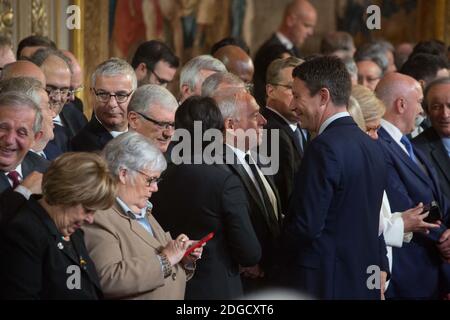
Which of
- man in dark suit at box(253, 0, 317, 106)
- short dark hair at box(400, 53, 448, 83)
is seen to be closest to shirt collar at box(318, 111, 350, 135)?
short dark hair at box(400, 53, 448, 83)

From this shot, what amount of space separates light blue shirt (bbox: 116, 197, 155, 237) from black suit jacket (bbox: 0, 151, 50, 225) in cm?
58

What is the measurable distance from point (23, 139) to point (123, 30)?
296 inches

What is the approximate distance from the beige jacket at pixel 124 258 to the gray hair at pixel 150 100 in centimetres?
134

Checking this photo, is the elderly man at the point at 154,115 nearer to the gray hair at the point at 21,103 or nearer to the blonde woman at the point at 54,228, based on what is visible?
the gray hair at the point at 21,103

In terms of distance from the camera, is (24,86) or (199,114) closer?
(199,114)

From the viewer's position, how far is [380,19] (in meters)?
16.0

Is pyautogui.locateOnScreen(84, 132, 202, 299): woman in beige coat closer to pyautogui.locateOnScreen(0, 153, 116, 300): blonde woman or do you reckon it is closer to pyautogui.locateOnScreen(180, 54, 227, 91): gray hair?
pyautogui.locateOnScreen(0, 153, 116, 300): blonde woman

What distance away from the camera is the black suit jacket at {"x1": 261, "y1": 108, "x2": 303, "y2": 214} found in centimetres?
771

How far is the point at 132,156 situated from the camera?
599 centimetres

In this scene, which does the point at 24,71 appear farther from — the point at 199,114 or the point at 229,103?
the point at 199,114

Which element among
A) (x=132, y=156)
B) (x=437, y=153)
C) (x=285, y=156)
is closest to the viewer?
(x=132, y=156)

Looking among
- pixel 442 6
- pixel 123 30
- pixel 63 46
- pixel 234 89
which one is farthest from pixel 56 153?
pixel 442 6

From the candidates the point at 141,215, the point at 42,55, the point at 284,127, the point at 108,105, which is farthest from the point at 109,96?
the point at 141,215

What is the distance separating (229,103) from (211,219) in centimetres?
93
